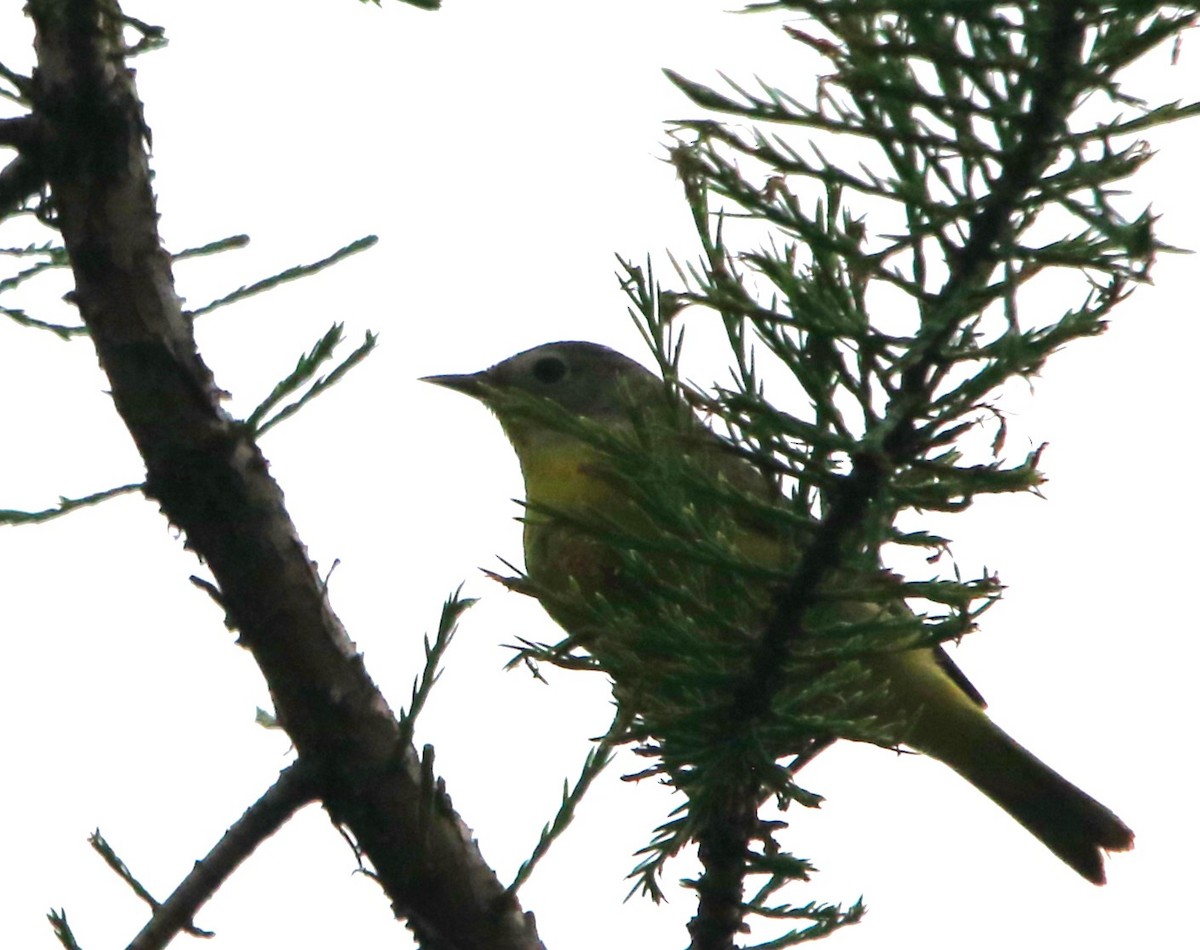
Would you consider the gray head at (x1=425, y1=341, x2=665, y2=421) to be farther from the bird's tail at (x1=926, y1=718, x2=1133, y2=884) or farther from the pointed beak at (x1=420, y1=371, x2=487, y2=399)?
the bird's tail at (x1=926, y1=718, x2=1133, y2=884)

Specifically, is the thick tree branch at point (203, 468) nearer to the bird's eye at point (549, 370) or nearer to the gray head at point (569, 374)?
the gray head at point (569, 374)

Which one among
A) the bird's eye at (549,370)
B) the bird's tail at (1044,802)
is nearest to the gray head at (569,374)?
→ the bird's eye at (549,370)

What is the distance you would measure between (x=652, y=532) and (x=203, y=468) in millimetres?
1151

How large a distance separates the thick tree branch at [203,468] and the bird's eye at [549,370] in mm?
3760

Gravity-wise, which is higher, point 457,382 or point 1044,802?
point 457,382

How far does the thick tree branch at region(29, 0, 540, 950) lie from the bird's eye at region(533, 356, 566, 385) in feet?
12.3

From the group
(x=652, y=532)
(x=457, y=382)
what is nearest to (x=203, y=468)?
(x=652, y=532)

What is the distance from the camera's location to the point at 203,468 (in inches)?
94.7

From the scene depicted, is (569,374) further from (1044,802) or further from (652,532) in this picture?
(652,532)

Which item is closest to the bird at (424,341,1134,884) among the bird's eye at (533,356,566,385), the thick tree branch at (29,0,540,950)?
the bird's eye at (533,356,566,385)

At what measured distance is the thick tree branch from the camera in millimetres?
2395

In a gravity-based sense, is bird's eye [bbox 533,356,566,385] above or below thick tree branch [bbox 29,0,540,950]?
above

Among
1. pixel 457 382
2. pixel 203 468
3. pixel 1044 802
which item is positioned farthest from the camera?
pixel 457 382

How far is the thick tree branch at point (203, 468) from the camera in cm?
239
